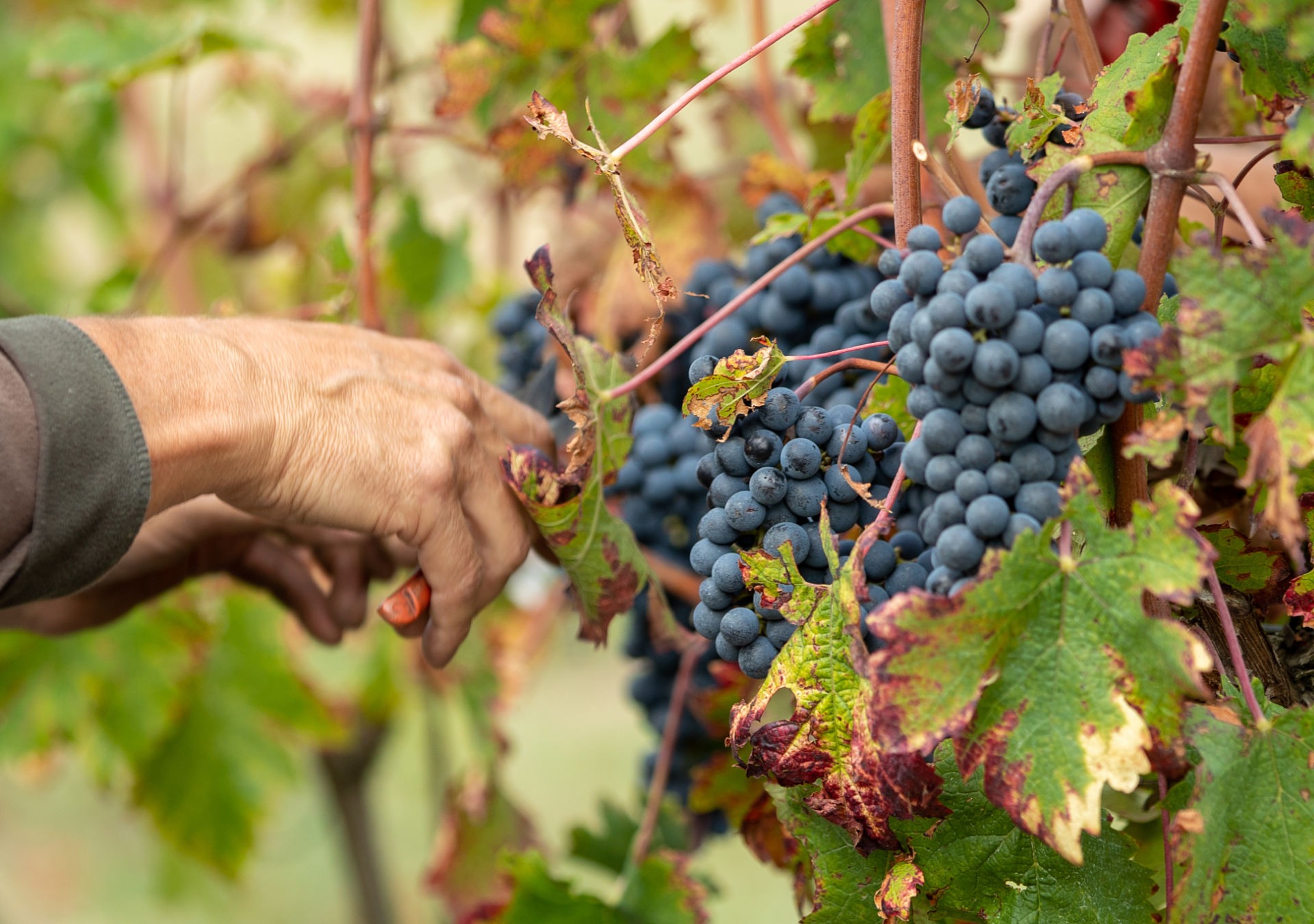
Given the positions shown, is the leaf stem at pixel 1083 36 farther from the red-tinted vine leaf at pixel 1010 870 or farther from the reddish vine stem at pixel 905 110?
the red-tinted vine leaf at pixel 1010 870

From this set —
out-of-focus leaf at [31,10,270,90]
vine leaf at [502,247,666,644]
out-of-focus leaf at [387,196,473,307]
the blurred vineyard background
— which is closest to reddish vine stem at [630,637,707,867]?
the blurred vineyard background

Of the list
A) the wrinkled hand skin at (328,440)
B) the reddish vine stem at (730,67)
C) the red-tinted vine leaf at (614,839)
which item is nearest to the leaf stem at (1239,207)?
the reddish vine stem at (730,67)

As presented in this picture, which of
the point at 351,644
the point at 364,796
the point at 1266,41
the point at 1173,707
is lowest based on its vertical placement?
the point at 364,796

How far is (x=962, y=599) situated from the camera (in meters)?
0.47

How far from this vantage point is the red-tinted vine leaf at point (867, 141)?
0.74m

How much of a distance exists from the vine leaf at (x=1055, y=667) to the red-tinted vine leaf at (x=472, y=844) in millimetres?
1029

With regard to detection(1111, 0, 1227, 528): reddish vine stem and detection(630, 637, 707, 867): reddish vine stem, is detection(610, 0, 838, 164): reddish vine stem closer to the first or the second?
detection(1111, 0, 1227, 528): reddish vine stem

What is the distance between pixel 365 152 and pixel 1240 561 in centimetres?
90

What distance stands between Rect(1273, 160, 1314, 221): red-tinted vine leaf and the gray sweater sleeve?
68 cm

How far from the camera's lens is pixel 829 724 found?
55 centimetres

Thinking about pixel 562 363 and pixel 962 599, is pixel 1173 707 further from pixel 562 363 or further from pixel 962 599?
pixel 562 363

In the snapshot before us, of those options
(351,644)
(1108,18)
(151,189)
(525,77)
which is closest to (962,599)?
(525,77)

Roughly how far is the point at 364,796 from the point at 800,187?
1.61 m

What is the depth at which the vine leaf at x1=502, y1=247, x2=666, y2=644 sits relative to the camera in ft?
2.24
